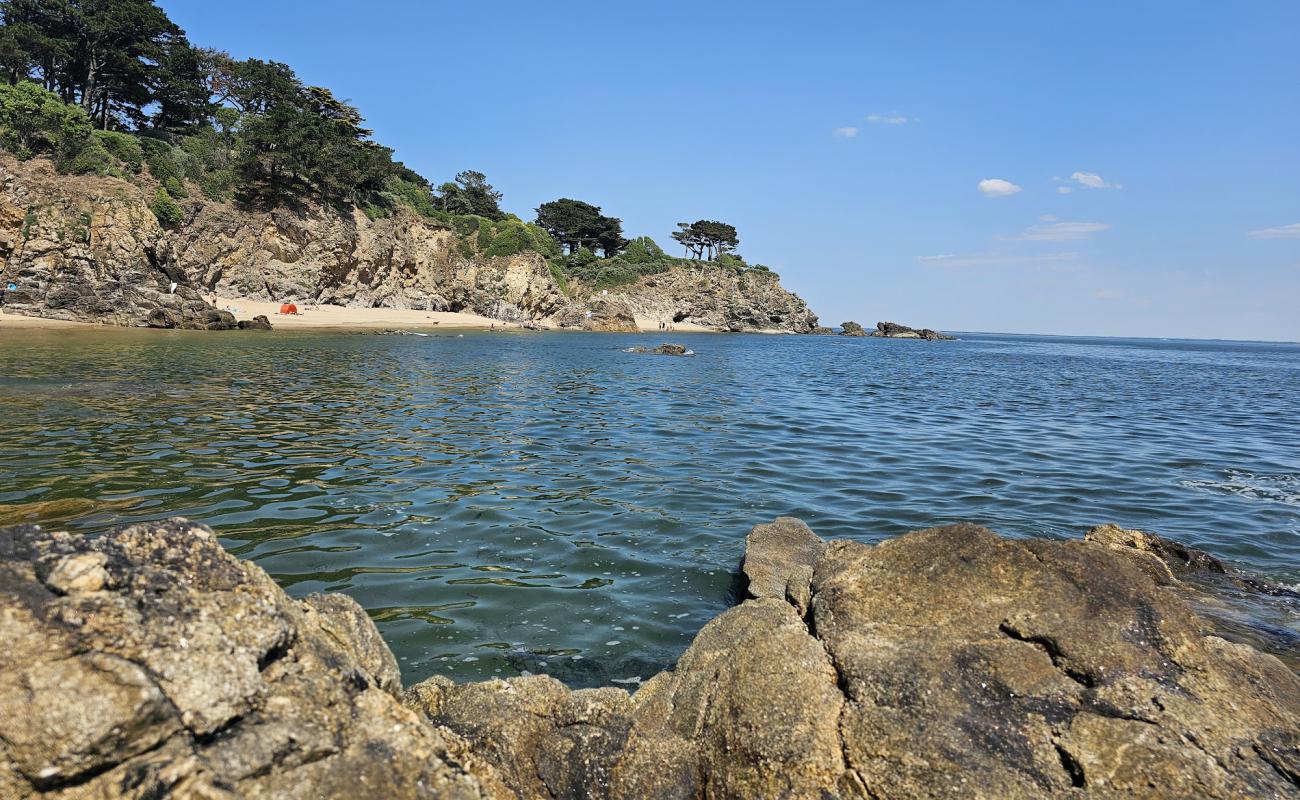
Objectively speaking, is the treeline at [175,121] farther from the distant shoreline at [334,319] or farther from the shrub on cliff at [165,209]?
the distant shoreline at [334,319]

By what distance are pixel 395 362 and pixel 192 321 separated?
20.7 m

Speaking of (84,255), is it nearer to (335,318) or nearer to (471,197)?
(335,318)

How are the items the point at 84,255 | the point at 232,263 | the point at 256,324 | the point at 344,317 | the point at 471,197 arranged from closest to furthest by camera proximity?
the point at 84,255 < the point at 256,324 < the point at 232,263 < the point at 344,317 < the point at 471,197

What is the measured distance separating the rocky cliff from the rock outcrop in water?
4789 cm

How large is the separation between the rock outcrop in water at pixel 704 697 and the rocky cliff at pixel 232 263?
157 ft

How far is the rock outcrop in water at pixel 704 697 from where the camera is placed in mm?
2426

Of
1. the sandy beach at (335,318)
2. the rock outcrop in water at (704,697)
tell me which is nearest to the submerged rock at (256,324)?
the sandy beach at (335,318)

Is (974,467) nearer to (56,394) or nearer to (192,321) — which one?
(56,394)

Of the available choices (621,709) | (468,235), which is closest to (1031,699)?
(621,709)

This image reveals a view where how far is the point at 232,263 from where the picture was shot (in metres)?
57.1

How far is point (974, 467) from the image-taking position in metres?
14.2

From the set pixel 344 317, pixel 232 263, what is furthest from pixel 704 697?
pixel 232 263

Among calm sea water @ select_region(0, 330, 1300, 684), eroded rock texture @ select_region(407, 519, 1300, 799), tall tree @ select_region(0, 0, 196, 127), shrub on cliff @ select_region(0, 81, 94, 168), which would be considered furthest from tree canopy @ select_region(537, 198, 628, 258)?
eroded rock texture @ select_region(407, 519, 1300, 799)

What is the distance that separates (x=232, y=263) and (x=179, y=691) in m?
65.6
